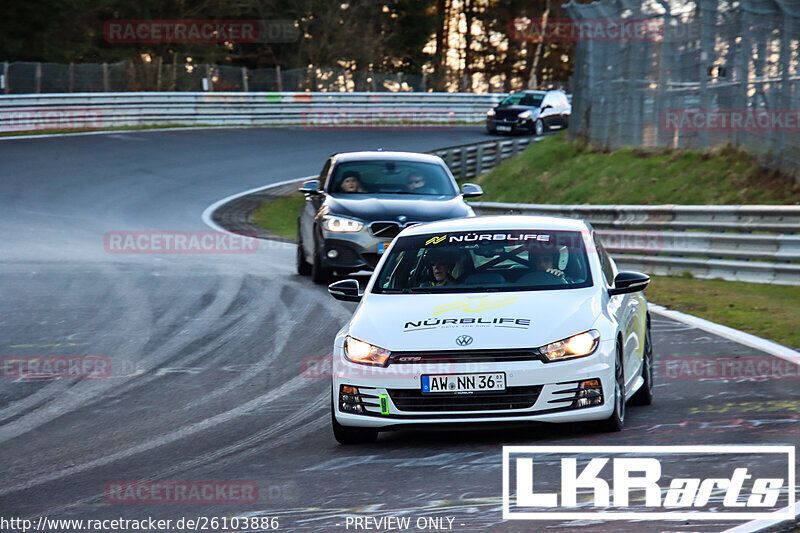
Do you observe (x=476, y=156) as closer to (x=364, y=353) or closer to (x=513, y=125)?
(x=513, y=125)

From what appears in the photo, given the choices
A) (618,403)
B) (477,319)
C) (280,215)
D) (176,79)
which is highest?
(176,79)

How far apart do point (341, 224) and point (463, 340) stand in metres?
8.22

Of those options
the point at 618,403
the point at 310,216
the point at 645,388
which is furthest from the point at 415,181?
the point at 618,403

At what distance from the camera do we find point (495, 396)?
23.3 ft

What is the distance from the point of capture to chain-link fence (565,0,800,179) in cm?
1959

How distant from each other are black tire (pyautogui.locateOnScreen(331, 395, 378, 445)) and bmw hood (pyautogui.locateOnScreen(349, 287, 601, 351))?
0.53 meters

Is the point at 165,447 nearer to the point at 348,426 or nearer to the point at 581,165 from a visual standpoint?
the point at 348,426

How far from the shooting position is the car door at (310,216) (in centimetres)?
1609

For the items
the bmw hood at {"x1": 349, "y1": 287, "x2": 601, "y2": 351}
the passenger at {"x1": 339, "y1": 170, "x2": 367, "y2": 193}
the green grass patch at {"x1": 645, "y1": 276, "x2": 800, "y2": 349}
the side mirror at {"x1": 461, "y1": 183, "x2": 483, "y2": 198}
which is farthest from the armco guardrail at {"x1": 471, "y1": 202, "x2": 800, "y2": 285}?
the bmw hood at {"x1": 349, "y1": 287, "x2": 601, "y2": 351}

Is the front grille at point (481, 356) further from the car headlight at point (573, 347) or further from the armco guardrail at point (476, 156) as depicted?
the armco guardrail at point (476, 156)

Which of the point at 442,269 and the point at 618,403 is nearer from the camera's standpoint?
the point at 618,403

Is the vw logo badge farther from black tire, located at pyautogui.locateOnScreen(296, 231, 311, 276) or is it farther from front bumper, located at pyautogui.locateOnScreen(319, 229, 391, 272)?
black tire, located at pyautogui.locateOnScreen(296, 231, 311, 276)

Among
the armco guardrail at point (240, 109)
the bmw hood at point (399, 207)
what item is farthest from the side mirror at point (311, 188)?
the armco guardrail at point (240, 109)

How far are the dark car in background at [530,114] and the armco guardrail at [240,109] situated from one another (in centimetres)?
547
